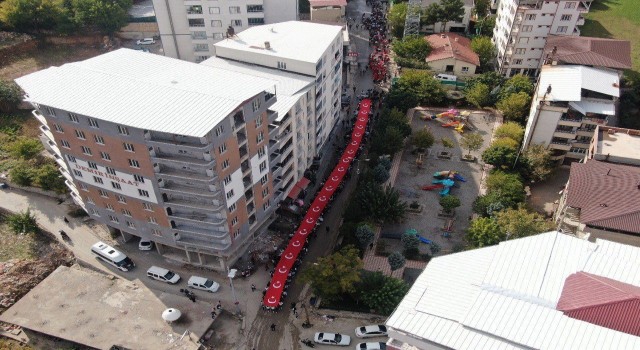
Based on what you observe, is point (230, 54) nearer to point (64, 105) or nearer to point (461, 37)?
point (64, 105)

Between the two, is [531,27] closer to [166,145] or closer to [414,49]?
[414,49]

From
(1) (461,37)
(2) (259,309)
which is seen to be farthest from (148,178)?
(1) (461,37)

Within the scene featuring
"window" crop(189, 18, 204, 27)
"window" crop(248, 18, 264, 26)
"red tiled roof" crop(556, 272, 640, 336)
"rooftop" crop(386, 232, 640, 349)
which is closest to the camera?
"rooftop" crop(386, 232, 640, 349)

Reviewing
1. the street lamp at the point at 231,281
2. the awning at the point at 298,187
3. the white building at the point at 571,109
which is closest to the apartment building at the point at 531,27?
the white building at the point at 571,109

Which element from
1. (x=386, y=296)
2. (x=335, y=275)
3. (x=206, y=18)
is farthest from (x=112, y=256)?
(x=206, y=18)

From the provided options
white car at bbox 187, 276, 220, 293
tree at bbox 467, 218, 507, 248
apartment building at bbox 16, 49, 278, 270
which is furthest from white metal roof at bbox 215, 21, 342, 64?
white car at bbox 187, 276, 220, 293

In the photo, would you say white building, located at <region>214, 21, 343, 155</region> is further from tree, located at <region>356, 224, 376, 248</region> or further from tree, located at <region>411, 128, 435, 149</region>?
tree, located at <region>356, 224, 376, 248</region>

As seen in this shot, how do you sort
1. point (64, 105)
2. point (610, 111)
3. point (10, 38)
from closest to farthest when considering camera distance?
point (64, 105), point (610, 111), point (10, 38)
